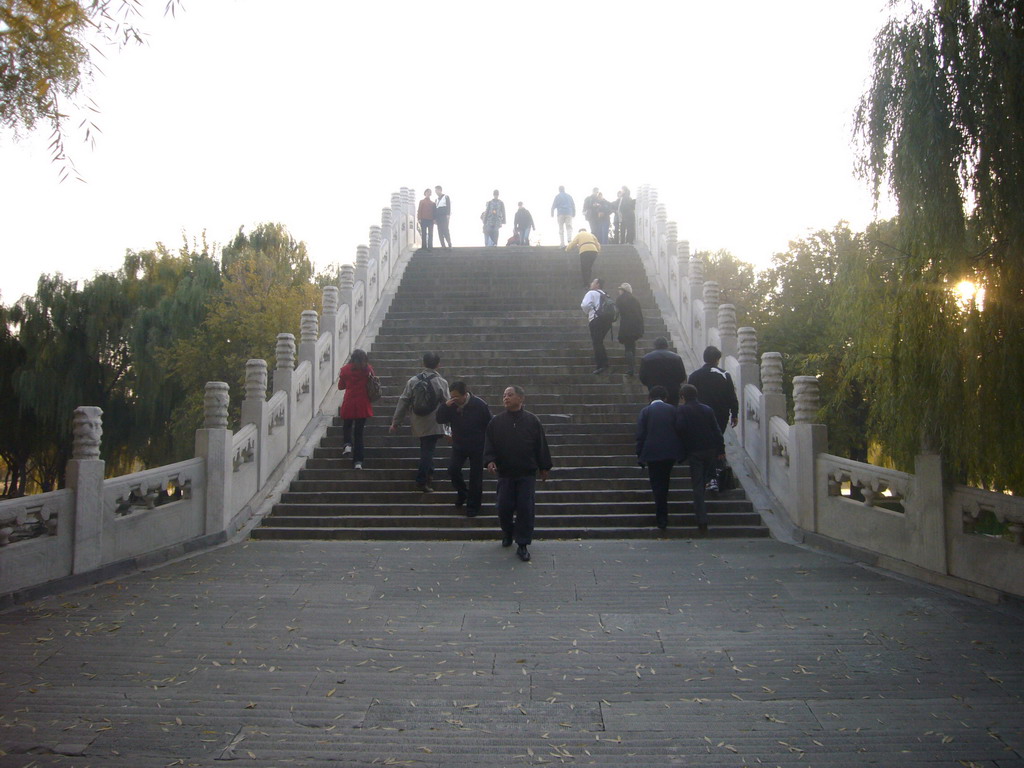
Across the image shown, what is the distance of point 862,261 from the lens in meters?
8.08

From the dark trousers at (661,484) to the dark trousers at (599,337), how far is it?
16.4 feet

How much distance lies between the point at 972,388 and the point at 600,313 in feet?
26.0

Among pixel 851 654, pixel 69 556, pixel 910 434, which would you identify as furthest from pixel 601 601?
pixel 69 556

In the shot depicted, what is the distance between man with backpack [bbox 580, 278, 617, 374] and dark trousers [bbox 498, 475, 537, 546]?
6108 mm

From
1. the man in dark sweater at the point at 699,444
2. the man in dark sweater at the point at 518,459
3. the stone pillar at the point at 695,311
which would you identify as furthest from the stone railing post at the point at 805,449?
the stone pillar at the point at 695,311

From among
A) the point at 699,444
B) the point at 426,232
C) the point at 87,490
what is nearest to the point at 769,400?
the point at 699,444

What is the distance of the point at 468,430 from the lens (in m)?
10.0

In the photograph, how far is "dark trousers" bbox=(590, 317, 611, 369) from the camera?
1469 cm

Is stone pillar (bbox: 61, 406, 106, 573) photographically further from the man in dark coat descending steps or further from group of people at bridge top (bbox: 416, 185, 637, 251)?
group of people at bridge top (bbox: 416, 185, 637, 251)

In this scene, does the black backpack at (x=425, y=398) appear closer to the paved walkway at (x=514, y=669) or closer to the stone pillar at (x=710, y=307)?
the paved walkway at (x=514, y=669)

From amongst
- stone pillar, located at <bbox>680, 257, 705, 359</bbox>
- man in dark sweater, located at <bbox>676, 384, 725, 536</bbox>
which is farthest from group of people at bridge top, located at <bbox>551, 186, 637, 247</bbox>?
man in dark sweater, located at <bbox>676, 384, 725, 536</bbox>

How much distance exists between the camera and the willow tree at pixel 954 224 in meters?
6.73

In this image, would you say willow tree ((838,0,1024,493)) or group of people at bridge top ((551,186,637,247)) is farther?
group of people at bridge top ((551,186,637,247))

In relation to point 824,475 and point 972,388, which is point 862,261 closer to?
point 972,388
